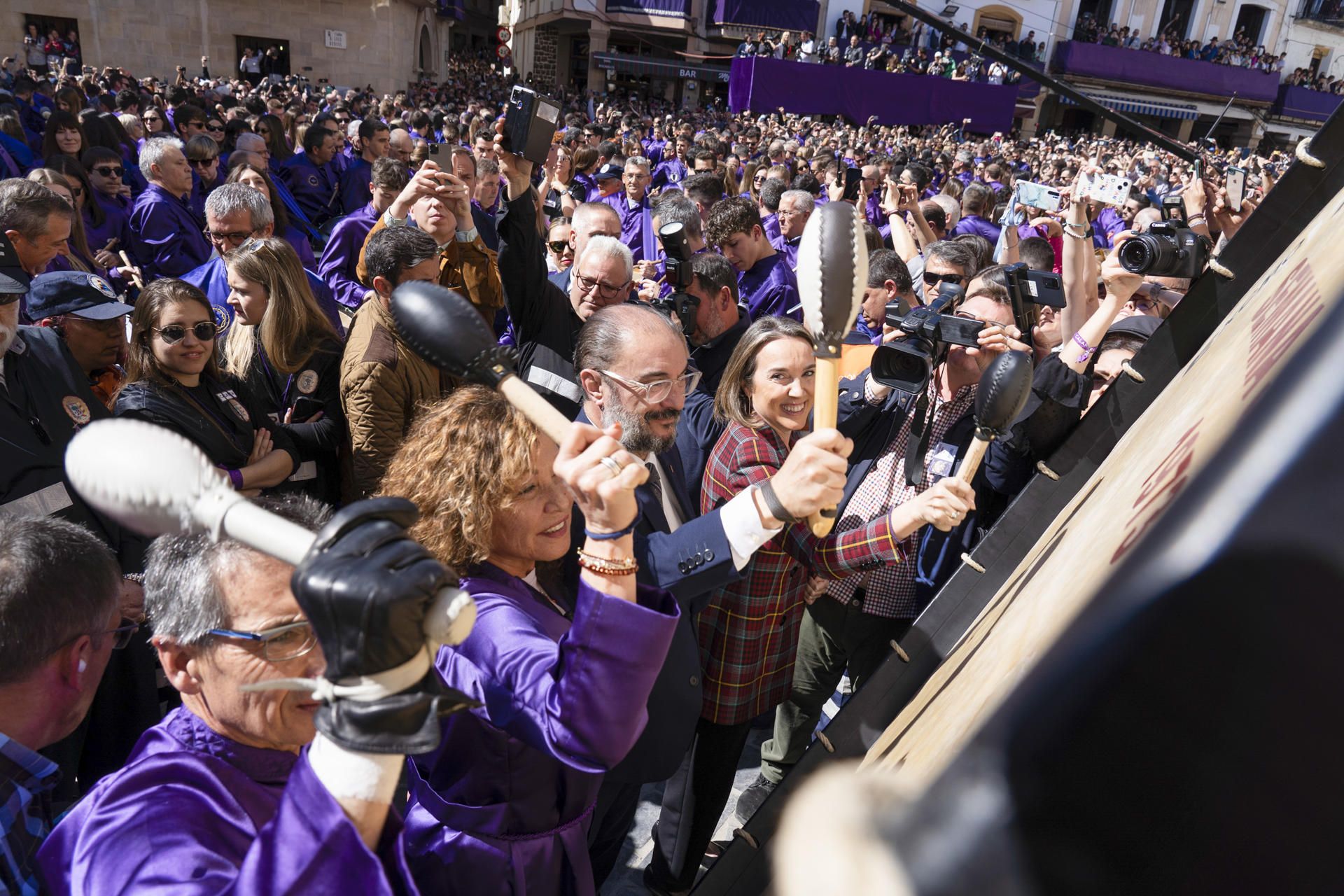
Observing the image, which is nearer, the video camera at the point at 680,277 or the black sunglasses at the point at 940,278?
the video camera at the point at 680,277

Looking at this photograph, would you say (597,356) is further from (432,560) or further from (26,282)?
(26,282)

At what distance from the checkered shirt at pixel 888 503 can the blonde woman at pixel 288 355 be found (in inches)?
76.9

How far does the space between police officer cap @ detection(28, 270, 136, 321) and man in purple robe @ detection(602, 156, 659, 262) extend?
4.29m

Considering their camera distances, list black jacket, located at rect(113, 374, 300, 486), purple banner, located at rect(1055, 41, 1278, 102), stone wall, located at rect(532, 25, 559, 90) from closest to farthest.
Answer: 1. black jacket, located at rect(113, 374, 300, 486)
2. purple banner, located at rect(1055, 41, 1278, 102)
3. stone wall, located at rect(532, 25, 559, 90)

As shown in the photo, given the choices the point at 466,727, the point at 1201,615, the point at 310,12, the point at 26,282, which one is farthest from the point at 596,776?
the point at 310,12

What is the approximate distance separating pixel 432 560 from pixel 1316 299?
77 centimetres

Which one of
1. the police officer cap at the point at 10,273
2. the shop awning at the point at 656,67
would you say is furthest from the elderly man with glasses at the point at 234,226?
the shop awning at the point at 656,67

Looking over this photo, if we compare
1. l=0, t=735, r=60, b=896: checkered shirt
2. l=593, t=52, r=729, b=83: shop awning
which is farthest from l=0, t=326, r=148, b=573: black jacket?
l=593, t=52, r=729, b=83: shop awning

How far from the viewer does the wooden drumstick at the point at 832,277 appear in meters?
1.10

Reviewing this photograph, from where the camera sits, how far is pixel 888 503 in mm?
2691

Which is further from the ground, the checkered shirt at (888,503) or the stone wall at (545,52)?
the stone wall at (545,52)

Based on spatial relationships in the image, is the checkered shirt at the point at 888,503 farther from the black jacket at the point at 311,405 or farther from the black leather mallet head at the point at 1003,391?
the black jacket at the point at 311,405

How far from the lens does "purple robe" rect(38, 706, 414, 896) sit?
40.0 inches

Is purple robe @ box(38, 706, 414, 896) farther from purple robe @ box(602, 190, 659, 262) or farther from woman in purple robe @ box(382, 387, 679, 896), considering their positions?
purple robe @ box(602, 190, 659, 262)
